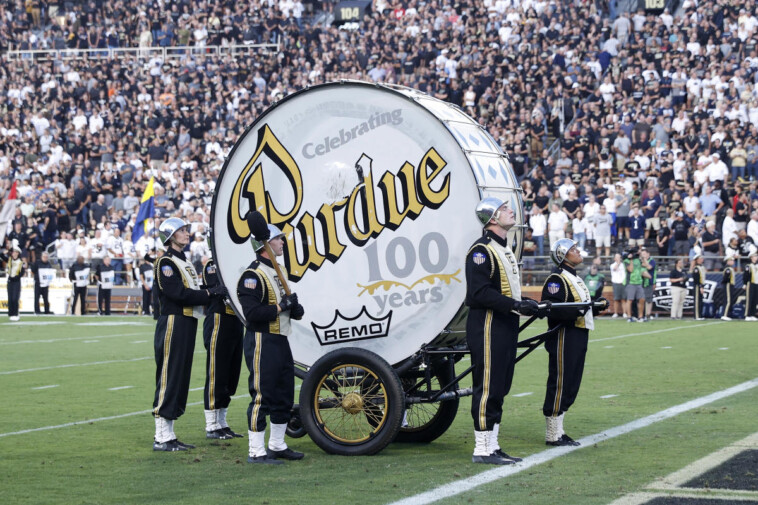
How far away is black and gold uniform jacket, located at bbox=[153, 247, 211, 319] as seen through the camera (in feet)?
32.7

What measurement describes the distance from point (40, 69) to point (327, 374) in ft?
125

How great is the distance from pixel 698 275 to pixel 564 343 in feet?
58.3

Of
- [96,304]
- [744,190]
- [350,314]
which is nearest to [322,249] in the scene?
[350,314]

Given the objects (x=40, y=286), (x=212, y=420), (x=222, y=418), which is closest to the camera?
(x=212, y=420)

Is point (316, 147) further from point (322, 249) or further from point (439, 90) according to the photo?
point (439, 90)

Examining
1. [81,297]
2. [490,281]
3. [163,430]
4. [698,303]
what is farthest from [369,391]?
[81,297]

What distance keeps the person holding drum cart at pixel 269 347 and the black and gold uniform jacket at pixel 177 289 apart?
0.94 metres

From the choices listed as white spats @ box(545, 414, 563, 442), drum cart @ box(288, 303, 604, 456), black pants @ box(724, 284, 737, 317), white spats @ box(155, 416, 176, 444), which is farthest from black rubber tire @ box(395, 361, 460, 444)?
black pants @ box(724, 284, 737, 317)

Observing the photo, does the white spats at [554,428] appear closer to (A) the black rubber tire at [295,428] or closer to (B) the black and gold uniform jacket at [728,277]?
(A) the black rubber tire at [295,428]

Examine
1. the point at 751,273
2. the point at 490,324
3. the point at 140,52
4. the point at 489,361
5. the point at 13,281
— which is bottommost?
the point at 13,281

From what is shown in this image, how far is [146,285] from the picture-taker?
30.9 meters

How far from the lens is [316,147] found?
9969 millimetres

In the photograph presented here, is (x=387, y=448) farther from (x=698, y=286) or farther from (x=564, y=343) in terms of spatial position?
(x=698, y=286)

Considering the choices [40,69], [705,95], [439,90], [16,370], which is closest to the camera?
[16,370]
